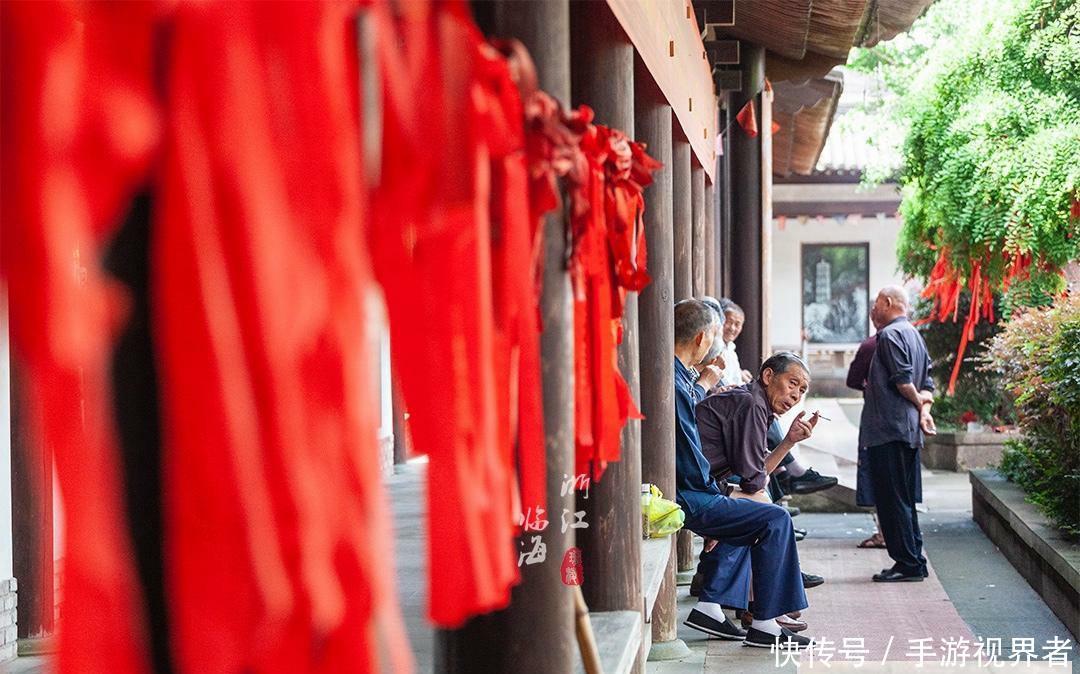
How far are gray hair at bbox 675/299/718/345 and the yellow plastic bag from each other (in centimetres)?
88

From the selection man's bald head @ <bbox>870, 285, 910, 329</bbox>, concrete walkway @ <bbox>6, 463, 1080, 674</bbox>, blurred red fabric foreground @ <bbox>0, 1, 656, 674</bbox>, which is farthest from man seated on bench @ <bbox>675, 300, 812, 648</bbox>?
blurred red fabric foreground @ <bbox>0, 1, 656, 674</bbox>

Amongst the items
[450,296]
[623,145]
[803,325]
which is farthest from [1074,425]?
[803,325]

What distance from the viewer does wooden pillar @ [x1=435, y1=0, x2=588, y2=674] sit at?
252 centimetres

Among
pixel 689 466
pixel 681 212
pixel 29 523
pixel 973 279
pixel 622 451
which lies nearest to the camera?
pixel 622 451

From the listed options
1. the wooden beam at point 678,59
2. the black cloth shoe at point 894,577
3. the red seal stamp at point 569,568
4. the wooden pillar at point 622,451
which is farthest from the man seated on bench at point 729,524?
the red seal stamp at point 569,568

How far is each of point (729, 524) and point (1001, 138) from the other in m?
4.69

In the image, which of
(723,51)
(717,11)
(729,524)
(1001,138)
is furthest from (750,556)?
(1001,138)

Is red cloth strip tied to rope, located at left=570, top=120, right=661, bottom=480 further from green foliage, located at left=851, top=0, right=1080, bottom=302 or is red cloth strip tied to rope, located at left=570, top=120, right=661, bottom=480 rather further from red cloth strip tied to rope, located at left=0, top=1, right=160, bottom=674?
green foliage, located at left=851, top=0, right=1080, bottom=302

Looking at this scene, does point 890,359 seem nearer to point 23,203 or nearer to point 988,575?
point 988,575

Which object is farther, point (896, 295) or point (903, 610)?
point (896, 295)

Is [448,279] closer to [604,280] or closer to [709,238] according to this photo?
[604,280]

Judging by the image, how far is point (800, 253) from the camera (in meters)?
23.7

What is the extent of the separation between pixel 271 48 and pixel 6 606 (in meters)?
4.52

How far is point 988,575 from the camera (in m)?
8.67
